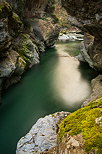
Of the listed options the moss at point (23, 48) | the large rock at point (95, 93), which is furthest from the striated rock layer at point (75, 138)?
the moss at point (23, 48)

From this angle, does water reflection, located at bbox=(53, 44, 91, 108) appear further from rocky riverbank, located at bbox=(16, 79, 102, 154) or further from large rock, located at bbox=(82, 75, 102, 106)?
rocky riverbank, located at bbox=(16, 79, 102, 154)

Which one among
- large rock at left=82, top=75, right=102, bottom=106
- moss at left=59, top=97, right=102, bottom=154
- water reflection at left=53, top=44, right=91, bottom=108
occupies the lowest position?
water reflection at left=53, top=44, right=91, bottom=108

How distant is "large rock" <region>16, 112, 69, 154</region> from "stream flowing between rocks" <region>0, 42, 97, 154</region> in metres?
2.66

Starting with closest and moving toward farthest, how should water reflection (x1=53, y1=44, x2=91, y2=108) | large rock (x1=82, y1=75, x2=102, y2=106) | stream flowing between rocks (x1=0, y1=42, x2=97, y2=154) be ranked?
stream flowing between rocks (x1=0, y1=42, x2=97, y2=154) < large rock (x1=82, y1=75, x2=102, y2=106) < water reflection (x1=53, y1=44, x2=91, y2=108)

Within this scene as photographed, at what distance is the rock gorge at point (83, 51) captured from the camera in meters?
2.73

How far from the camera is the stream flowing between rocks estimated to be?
333 inches

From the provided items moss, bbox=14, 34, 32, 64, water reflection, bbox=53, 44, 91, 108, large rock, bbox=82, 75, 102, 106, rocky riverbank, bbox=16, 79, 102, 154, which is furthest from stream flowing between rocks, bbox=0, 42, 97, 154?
rocky riverbank, bbox=16, 79, 102, 154

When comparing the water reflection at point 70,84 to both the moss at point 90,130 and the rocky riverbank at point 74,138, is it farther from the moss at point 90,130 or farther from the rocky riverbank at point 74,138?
the moss at point 90,130

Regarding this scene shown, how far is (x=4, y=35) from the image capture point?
436 inches

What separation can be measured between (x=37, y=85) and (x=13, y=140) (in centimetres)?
724

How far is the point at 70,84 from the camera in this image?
561 inches

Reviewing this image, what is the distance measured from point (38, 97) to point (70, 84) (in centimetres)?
420

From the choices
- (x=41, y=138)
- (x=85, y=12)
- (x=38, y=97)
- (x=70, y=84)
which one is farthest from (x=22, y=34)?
(x=41, y=138)

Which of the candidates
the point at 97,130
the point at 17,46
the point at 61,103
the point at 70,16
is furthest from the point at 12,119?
the point at 17,46
